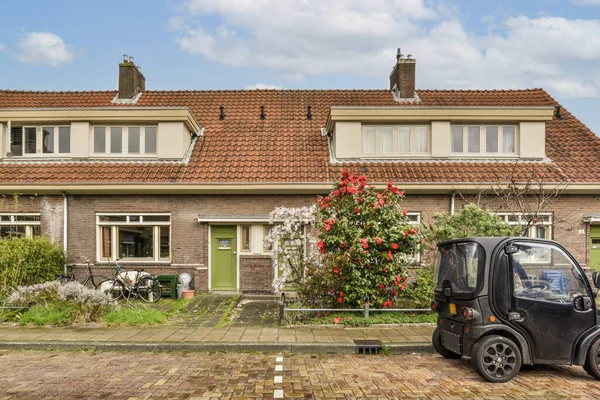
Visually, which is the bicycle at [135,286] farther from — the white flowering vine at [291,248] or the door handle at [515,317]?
the door handle at [515,317]

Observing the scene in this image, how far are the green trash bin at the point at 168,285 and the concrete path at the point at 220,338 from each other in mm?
3971

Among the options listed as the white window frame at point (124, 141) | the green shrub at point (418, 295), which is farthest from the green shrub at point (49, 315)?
the green shrub at point (418, 295)

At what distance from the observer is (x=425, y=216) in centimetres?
1397

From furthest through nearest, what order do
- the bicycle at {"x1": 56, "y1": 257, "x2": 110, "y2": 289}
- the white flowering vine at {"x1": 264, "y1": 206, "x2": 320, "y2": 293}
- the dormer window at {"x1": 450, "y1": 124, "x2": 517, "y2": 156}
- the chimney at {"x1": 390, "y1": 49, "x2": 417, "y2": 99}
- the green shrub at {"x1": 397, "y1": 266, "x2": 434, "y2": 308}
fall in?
the chimney at {"x1": 390, "y1": 49, "x2": 417, "y2": 99} → the dormer window at {"x1": 450, "y1": 124, "x2": 517, "y2": 156} → the bicycle at {"x1": 56, "y1": 257, "x2": 110, "y2": 289} → the white flowering vine at {"x1": 264, "y1": 206, "x2": 320, "y2": 293} → the green shrub at {"x1": 397, "y1": 266, "x2": 434, "y2": 308}

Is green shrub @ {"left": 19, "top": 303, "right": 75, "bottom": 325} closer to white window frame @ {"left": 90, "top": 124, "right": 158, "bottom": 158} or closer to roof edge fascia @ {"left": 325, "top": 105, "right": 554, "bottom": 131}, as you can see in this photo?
white window frame @ {"left": 90, "top": 124, "right": 158, "bottom": 158}

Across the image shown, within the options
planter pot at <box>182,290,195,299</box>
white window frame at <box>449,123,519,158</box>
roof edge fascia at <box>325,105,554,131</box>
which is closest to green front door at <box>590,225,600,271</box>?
white window frame at <box>449,123,519,158</box>

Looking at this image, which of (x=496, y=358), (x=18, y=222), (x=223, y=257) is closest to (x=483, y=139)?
(x=223, y=257)

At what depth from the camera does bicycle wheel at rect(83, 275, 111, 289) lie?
13.3 m

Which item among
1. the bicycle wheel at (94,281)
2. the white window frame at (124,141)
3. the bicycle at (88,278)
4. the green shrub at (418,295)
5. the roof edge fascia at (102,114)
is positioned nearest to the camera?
the green shrub at (418,295)

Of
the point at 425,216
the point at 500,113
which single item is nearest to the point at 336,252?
the point at 425,216

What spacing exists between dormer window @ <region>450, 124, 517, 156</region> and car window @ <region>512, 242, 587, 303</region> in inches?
359

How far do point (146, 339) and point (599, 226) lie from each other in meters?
13.5

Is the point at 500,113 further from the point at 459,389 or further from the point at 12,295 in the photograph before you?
the point at 12,295

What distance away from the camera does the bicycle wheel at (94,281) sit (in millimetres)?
13344
